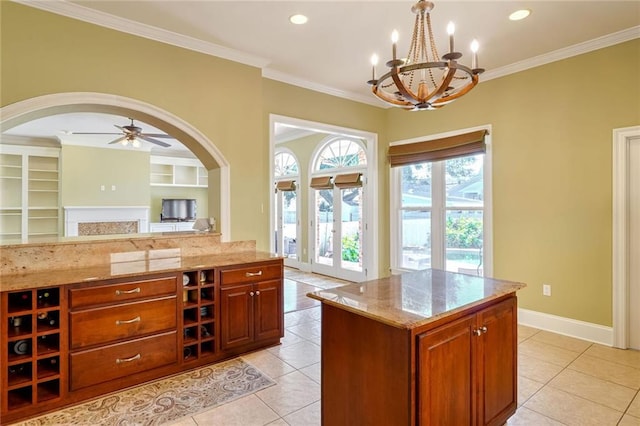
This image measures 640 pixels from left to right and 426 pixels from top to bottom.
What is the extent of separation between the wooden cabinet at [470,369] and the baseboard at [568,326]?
2033mm

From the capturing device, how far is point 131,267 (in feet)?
9.27

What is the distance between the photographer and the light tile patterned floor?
2301 mm

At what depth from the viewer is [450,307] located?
1.76 metres

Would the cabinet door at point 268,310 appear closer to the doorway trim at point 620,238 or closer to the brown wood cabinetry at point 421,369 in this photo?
the brown wood cabinetry at point 421,369

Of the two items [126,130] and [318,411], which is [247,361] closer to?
[318,411]

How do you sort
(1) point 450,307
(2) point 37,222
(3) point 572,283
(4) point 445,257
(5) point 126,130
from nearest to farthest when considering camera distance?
(1) point 450,307 → (3) point 572,283 → (4) point 445,257 → (5) point 126,130 → (2) point 37,222

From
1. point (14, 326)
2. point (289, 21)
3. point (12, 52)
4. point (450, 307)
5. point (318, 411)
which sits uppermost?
point (289, 21)

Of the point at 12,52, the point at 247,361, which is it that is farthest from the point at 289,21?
the point at 247,361

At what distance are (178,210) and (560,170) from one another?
27.1 feet

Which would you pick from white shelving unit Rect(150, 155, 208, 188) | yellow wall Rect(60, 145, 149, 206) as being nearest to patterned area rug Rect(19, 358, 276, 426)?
yellow wall Rect(60, 145, 149, 206)

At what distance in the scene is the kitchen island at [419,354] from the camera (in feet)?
5.21

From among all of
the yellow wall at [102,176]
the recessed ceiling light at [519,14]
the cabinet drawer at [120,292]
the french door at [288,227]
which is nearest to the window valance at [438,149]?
the recessed ceiling light at [519,14]

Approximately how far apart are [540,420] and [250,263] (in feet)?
8.35

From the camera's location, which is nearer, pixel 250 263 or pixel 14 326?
pixel 14 326
